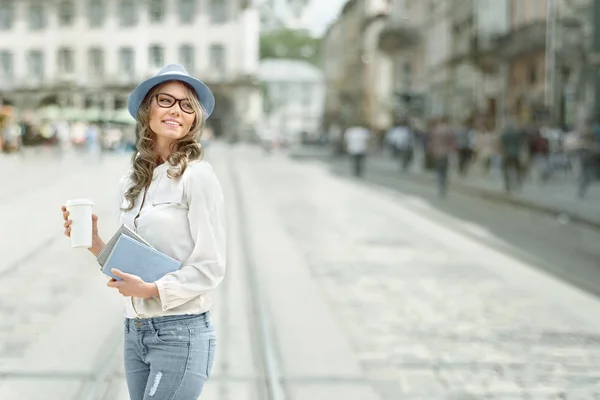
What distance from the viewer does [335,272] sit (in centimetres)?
1063

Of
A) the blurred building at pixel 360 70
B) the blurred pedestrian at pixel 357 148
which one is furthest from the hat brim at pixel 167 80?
the blurred building at pixel 360 70

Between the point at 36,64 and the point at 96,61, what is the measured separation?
521 centimetres

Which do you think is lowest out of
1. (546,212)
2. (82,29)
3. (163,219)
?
(546,212)

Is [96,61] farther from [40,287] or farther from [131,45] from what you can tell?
[40,287]

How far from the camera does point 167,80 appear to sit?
3045mm

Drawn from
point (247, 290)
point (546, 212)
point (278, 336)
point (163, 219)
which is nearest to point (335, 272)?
point (247, 290)

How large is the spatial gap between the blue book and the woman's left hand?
2 centimetres

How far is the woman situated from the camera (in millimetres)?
2947

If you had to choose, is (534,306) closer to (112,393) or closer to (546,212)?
(112,393)

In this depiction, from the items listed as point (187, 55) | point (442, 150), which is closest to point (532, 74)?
point (442, 150)

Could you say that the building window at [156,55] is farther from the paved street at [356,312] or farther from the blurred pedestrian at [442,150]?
the paved street at [356,312]

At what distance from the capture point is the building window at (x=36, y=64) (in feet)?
276

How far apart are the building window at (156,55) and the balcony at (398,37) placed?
106 feet

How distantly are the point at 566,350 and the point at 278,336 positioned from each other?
191cm
